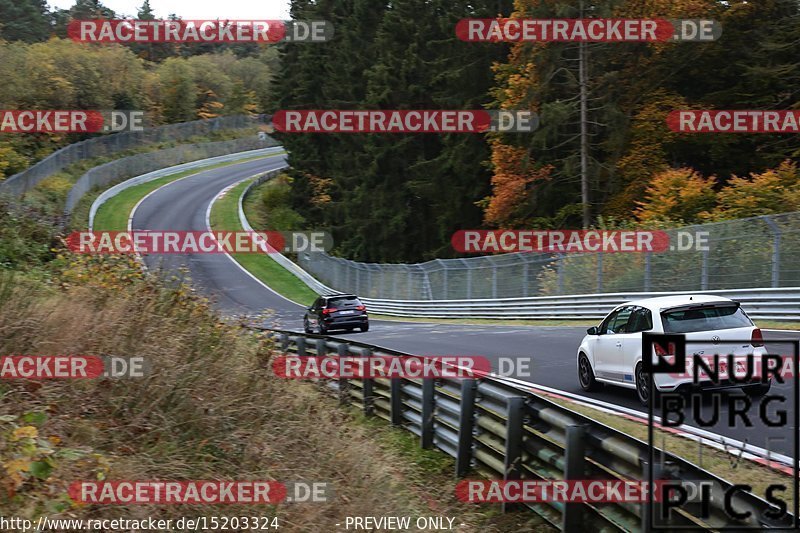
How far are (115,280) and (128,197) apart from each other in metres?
58.0

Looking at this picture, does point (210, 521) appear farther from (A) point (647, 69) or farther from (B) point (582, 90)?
(A) point (647, 69)

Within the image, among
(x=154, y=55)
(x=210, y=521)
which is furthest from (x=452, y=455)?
(x=154, y=55)

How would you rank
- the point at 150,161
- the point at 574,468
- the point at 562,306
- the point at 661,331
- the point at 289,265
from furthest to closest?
the point at 150,161, the point at 289,265, the point at 562,306, the point at 661,331, the point at 574,468

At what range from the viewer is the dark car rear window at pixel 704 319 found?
402 inches

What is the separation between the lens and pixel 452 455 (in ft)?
31.9

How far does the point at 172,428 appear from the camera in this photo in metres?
7.69

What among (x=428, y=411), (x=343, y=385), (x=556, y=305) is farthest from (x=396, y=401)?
(x=556, y=305)

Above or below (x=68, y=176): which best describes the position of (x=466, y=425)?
below

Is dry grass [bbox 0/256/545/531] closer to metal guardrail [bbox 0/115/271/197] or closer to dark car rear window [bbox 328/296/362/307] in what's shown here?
metal guardrail [bbox 0/115/271/197]

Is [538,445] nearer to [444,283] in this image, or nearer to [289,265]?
[444,283]

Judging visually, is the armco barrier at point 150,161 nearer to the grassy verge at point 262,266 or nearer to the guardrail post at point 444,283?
the grassy verge at point 262,266

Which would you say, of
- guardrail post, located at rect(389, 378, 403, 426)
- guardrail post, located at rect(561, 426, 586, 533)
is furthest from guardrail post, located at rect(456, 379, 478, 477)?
guardrail post, located at rect(561, 426, 586, 533)

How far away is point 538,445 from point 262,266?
50.2m

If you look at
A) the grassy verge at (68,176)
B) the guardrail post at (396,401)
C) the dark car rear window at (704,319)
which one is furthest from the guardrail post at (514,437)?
the grassy verge at (68,176)
